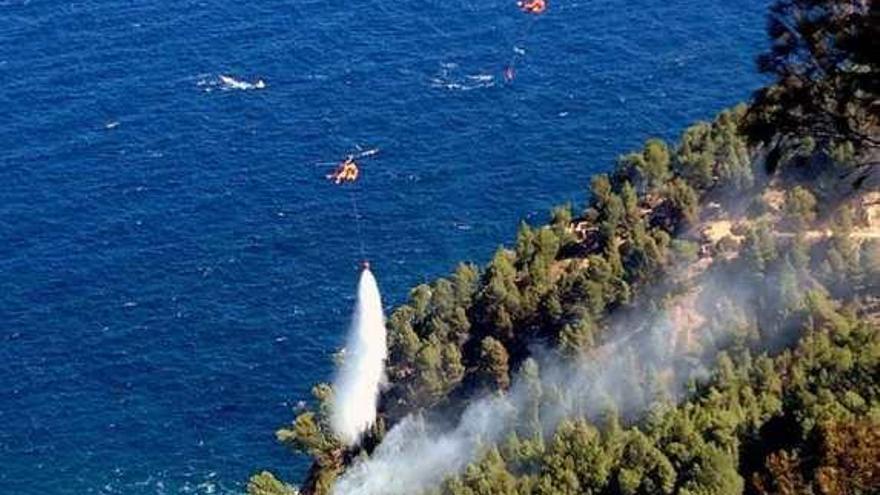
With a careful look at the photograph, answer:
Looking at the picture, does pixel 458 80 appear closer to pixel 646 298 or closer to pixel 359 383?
pixel 359 383

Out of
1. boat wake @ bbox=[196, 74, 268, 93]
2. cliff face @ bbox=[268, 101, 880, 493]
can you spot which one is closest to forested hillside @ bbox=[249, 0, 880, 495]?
cliff face @ bbox=[268, 101, 880, 493]

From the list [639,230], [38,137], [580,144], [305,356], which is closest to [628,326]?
[639,230]

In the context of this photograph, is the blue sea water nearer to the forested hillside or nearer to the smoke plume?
the forested hillside

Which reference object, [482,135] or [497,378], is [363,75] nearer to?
[482,135]

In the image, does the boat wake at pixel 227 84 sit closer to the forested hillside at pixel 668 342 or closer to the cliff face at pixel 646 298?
the cliff face at pixel 646 298

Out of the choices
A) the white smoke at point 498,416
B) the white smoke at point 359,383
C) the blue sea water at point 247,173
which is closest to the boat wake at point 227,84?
the blue sea water at point 247,173

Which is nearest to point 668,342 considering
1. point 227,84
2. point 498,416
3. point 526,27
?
point 498,416

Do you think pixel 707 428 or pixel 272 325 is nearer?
pixel 707 428
